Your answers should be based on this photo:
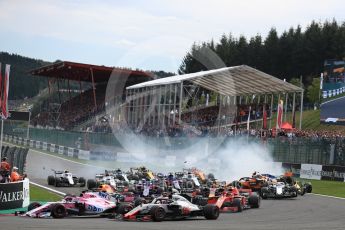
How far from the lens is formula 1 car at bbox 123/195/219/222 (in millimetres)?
19453

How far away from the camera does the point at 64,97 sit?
10712 cm

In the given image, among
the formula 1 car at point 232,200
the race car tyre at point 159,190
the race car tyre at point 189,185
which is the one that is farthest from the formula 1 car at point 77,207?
the race car tyre at point 189,185

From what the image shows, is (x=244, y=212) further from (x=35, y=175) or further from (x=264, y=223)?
(x=35, y=175)

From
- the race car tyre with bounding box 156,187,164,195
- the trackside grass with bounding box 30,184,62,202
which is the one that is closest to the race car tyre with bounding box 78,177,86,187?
the trackside grass with bounding box 30,184,62,202

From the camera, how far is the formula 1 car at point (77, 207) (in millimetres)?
19406

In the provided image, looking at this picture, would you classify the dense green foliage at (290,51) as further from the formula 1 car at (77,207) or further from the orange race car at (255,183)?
the formula 1 car at (77,207)

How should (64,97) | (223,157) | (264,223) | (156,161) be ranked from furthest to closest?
(64,97) → (156,161) → (223,157) → (264,223)

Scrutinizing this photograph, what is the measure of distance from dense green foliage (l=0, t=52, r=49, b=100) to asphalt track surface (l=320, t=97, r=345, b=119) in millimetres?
84958

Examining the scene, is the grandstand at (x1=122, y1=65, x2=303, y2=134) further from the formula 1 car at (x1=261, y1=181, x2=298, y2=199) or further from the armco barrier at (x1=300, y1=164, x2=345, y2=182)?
the formula 1 car at (x1=261, y1=181, x2=298, y2=199)

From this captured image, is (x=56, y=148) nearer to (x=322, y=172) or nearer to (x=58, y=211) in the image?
(x=322, y=172)

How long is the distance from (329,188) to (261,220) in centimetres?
1703

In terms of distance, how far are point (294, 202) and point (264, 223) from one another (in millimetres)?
8909

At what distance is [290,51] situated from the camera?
350 ft

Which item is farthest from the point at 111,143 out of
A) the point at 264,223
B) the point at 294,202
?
the point at 264,223
